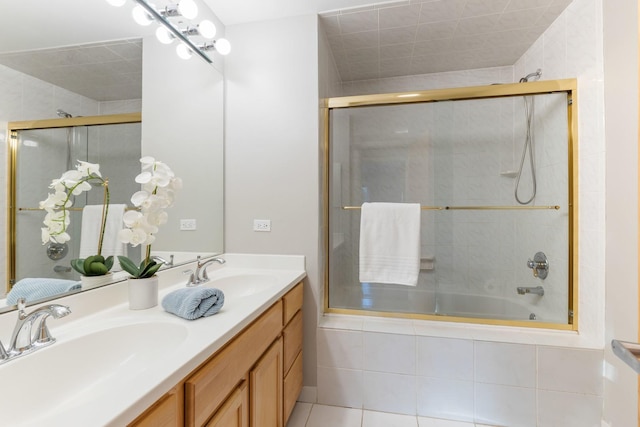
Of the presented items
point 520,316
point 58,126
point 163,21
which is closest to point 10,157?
point 58,126

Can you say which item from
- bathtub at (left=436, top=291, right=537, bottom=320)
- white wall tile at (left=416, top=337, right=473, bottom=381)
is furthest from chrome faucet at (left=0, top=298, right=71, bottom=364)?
bathtub at (left=436, top=291, right=537, bottom=320)

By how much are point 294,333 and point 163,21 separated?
1673mm

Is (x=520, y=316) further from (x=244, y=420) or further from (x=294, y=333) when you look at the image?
(x=244, y=420)

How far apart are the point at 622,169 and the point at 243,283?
1728 millimetres

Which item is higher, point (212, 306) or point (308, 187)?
point (308, 187)

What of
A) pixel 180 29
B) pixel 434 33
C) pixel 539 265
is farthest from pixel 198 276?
pixel 434 33

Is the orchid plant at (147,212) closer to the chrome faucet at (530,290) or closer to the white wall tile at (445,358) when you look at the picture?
the white wall tile at (445,358)

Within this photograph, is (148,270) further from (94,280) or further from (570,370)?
(570,370)

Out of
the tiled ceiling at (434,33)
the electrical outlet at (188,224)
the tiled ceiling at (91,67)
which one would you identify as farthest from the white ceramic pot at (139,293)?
the tiled ceiling at (434,33)

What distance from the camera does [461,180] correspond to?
192 cm

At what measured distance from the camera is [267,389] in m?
1.14

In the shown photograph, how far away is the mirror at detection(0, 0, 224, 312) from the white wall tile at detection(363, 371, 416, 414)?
47.7 inches

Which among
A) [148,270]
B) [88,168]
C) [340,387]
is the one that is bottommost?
[340,387]

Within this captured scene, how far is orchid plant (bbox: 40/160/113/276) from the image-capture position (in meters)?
0.86
